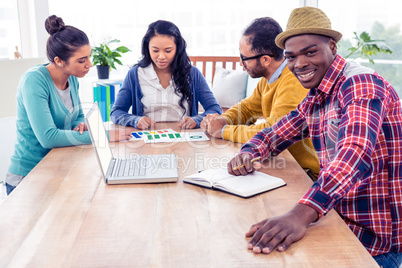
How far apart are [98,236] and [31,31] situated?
362cm

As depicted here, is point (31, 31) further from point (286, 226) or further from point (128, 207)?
point (286, 226)

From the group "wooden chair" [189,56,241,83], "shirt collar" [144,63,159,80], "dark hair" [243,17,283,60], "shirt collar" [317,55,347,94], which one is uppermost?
"dark hair" [243,17,283,60]

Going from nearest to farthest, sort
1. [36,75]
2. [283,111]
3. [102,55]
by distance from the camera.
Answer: [283,111]
[36,75]
[102,55]

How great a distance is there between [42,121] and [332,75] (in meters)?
1.21

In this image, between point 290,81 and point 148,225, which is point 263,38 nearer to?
point 290,81

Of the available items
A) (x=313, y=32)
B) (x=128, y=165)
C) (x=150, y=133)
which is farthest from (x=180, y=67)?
(x=313, y=32)

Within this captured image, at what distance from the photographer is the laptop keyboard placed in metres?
1.39

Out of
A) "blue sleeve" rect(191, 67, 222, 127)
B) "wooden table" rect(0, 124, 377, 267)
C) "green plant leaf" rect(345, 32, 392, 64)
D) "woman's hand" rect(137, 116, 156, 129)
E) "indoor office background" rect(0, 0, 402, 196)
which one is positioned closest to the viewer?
"wooden table" rect(0, 124, 377, 267)

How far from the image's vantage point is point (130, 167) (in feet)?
4.80

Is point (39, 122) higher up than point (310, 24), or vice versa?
point (310, 24)

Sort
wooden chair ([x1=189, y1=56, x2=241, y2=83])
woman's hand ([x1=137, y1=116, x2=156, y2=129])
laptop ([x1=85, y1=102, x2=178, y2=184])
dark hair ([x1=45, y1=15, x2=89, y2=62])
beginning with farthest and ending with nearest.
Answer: wooden chair ([x1=189, y1=56, x2=241, y2=83]) → woman's hand ([x1=137, y1=116, x2=156, y2=129]) → dark hair ([x1=45, y1=15, x2=89, y2=62]) → laptop ([x1=85, y1=102, x2=178, y2=184])

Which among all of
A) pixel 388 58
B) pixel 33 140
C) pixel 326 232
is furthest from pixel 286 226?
pixel 388 58

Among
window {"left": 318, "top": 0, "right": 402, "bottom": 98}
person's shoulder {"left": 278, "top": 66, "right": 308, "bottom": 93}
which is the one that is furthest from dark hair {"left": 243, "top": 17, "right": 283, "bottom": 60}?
window {"left": 318, "top": 0, "right": 402, "bottom": 98}

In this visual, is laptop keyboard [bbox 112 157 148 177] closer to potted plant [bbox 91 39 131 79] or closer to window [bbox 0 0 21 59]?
potted plant [bbox 91 39 131 79]
